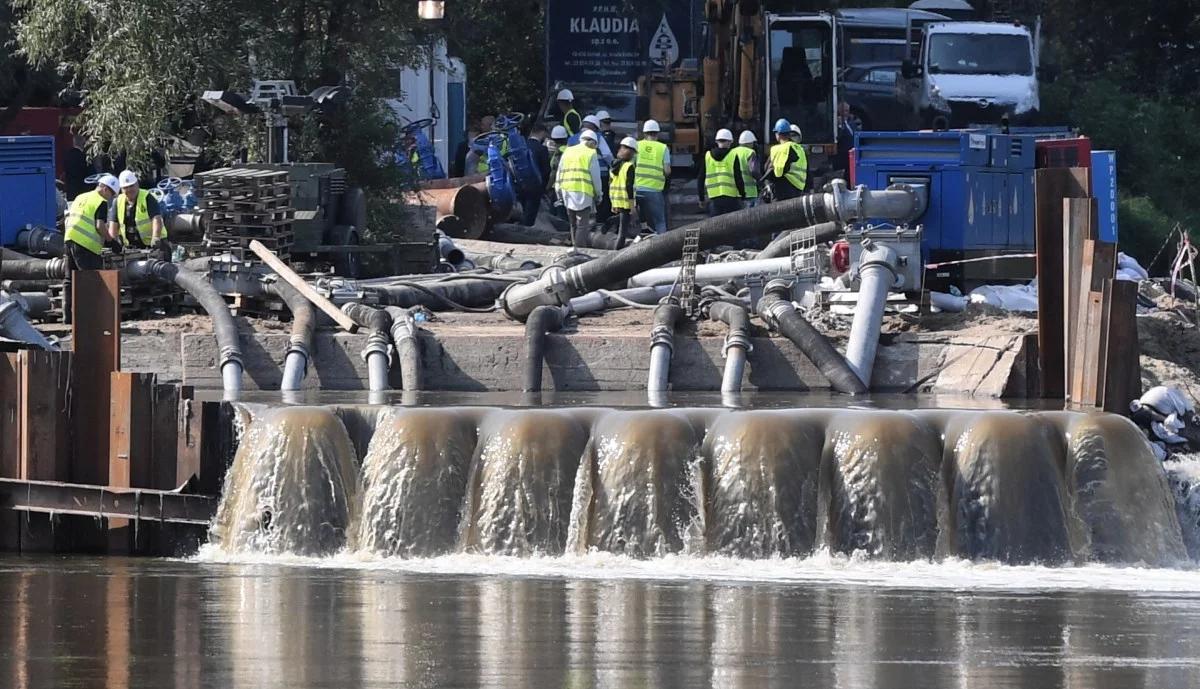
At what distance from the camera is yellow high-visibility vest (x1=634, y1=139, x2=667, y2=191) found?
30.4m

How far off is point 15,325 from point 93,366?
2.45m

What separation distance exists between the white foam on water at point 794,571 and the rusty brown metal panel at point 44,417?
1.59m

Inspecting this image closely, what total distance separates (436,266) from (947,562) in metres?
12.1

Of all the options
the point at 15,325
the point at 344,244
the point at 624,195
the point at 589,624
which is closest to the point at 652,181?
the point at 624,195

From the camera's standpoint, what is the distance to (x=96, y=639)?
13.6 meters

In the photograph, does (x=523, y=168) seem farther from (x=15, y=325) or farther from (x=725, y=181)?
(x=15, y=325)

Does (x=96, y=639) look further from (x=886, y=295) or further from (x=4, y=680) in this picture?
(x=886, y=295)

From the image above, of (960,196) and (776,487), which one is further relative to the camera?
(960,196)

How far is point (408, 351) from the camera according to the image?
21391 mm

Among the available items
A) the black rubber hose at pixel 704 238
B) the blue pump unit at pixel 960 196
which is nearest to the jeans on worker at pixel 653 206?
the blue pump unit at pixel 960 196

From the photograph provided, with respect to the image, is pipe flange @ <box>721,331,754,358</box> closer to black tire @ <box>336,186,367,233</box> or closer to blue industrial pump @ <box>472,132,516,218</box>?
black tire @ <box>336,186,367,233</box>

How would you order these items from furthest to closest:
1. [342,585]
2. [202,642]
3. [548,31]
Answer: [548,31] → [342,585] → [202,642]

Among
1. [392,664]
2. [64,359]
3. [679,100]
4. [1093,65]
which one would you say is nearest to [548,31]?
[679,100]

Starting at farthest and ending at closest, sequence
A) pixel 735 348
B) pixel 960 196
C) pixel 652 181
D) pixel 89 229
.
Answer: pixel 652 181, pixel 960 196, pixel 89 229, pixel 735 348
